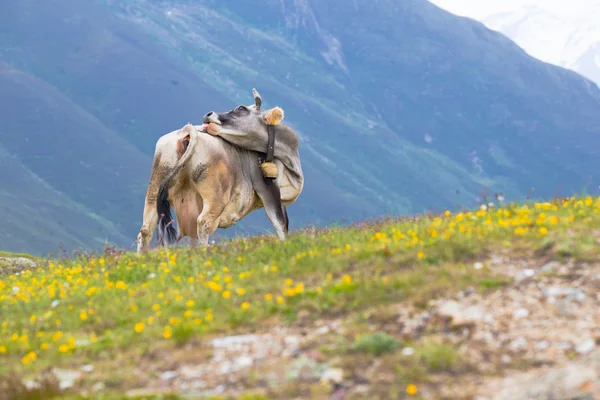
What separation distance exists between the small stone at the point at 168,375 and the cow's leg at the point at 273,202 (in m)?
11.4

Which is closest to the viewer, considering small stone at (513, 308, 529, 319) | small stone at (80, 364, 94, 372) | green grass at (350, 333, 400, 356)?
green grass at (350, 333, 400, 356)

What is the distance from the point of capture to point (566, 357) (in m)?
8.17

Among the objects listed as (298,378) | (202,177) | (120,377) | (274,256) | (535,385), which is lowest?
(120,377)

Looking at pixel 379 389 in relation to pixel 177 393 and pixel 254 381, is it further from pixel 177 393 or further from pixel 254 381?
pixel 177 393

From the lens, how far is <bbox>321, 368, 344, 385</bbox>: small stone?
26.5 ft

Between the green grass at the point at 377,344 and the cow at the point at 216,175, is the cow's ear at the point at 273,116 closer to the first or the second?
the cow at the point at 216,175

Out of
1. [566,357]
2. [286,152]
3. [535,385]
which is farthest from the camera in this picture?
[286,152]

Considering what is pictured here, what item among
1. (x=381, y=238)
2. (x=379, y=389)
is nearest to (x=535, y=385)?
(x=379, y=389)

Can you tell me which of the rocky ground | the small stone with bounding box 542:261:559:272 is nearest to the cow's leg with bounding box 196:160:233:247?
the rocky ground

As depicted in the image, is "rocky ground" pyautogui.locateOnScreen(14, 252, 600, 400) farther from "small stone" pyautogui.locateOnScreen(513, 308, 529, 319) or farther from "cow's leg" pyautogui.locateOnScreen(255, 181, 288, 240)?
"cow's leg" pyautogui.locateOnScreen(255, 181, 288, 240)

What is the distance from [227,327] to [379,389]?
7.36 ft

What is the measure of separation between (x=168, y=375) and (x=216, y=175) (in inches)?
415

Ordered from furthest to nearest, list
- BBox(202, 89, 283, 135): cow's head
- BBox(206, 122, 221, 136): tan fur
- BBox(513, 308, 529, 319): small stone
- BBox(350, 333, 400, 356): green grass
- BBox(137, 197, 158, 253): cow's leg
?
BBox(202, 89, 283, 135): cow's head → BBox(206, 122, 221, 136): tan fur → BBox(137, 197, 158, 253): cow's leg → BBox(513, 308, 529, 319): small stone → BBox(350, 333, 400, 356): green grass

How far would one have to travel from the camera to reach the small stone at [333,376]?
26.5 ft
